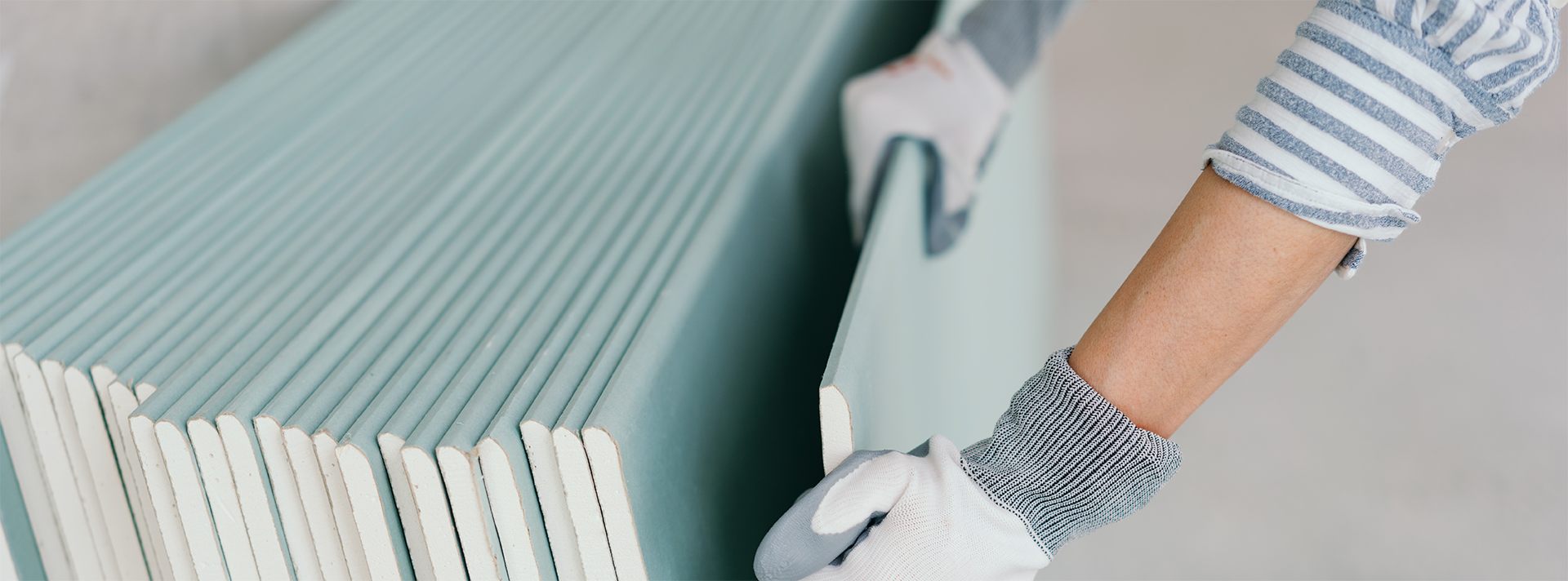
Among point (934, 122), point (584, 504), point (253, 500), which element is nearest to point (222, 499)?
point (253, 500)

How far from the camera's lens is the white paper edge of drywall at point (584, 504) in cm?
55

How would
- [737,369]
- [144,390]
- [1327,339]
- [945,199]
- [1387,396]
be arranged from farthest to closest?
[1327,339], [1387,396], [945,199], [737,369], [144,390]

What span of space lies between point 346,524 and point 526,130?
498 mm

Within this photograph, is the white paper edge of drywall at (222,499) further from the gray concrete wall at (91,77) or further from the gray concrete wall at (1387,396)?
the gray concrete wall at (1387,396)

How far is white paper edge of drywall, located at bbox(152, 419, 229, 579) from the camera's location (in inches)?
23.9

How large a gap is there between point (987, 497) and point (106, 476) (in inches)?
25.4

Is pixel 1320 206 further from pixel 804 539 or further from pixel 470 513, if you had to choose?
pixel 470 513

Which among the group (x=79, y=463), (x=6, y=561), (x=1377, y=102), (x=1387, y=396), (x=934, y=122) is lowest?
(x=6, y=561)

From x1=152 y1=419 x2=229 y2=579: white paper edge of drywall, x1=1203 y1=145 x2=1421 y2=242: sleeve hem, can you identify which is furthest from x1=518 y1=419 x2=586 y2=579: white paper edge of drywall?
x1=1203 y1=145 x2=1421 y2=242: sleeve hem

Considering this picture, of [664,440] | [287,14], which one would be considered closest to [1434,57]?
[664,440]

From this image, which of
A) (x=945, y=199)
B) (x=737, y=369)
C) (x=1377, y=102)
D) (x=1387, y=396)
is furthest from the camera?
(x=1387, y=396)

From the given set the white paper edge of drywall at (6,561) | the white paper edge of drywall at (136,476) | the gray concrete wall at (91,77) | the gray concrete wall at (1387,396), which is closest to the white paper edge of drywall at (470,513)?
the white paper edge of drywall at (136,476)

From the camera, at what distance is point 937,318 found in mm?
1230

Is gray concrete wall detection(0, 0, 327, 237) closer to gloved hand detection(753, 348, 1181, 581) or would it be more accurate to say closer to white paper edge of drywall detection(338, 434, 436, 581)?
white paper edge of drywall detection(338, 434, 436, 581)
